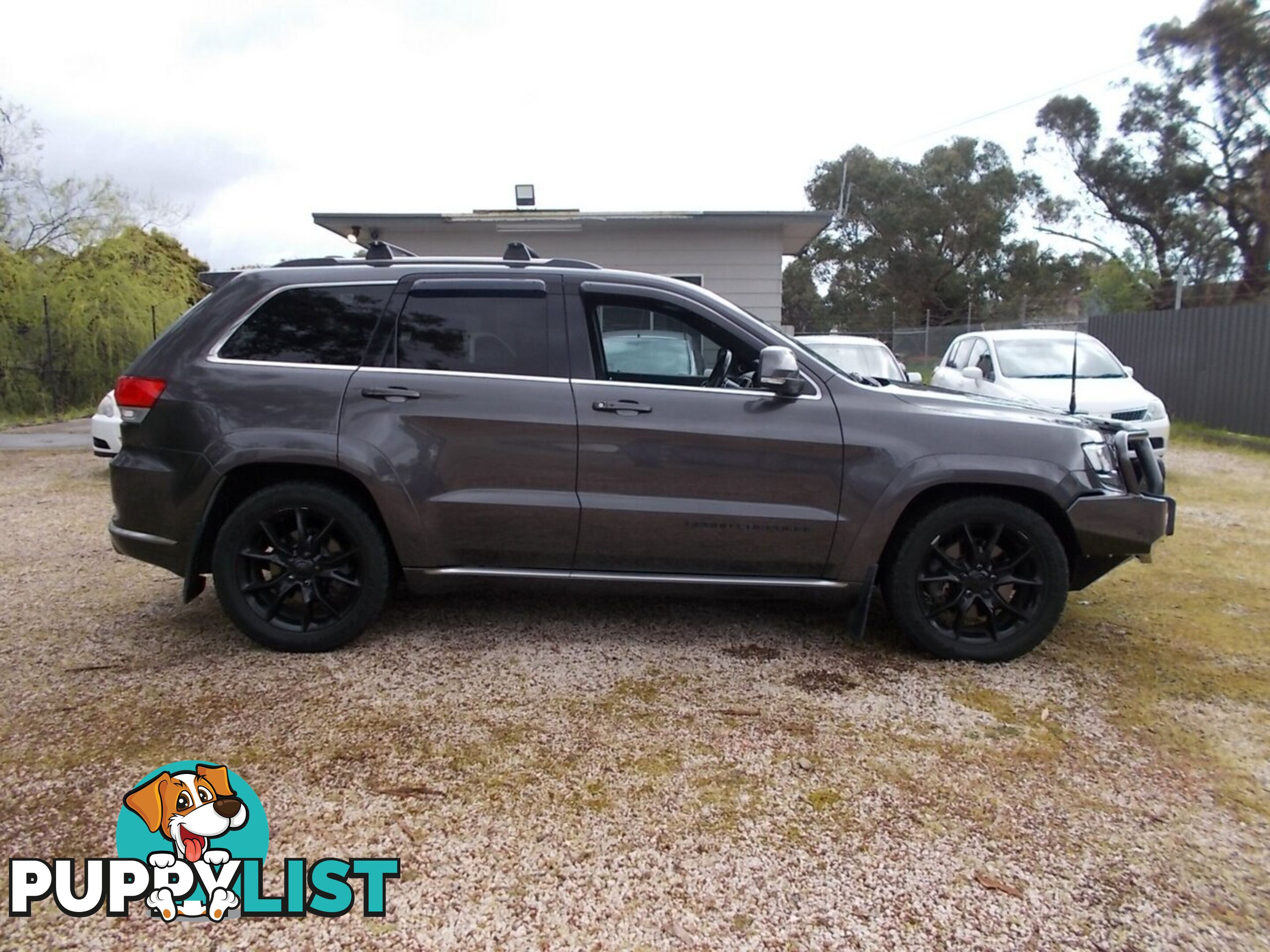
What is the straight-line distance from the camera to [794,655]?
3.90 meters

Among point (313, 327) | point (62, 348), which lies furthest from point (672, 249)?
point (62, 348)

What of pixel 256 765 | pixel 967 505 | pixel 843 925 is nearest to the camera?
pixel 843 925

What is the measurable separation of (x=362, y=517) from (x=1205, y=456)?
422 inches

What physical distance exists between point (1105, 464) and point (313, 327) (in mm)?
3674

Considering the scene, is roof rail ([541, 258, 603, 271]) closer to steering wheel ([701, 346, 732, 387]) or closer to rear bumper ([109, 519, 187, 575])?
steering wheel ([701, 346, 732, 387])

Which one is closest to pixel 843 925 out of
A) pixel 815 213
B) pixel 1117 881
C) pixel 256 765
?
pixel 1117 881

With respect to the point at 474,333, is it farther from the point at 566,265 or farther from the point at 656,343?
the point at 656,343

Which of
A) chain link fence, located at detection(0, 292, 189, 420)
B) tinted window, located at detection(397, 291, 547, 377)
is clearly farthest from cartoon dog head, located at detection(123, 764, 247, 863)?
chain link fence, located at detection(0, 292, 189, 420)

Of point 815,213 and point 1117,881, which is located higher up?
point 815,213

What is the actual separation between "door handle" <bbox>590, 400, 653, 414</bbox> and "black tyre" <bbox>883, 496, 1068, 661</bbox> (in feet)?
4.32

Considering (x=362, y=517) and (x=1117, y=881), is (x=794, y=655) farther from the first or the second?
(x=362, y=517)

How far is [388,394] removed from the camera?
373 centimetres

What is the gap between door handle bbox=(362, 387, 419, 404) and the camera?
3.73m

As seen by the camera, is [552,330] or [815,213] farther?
[815,213]
